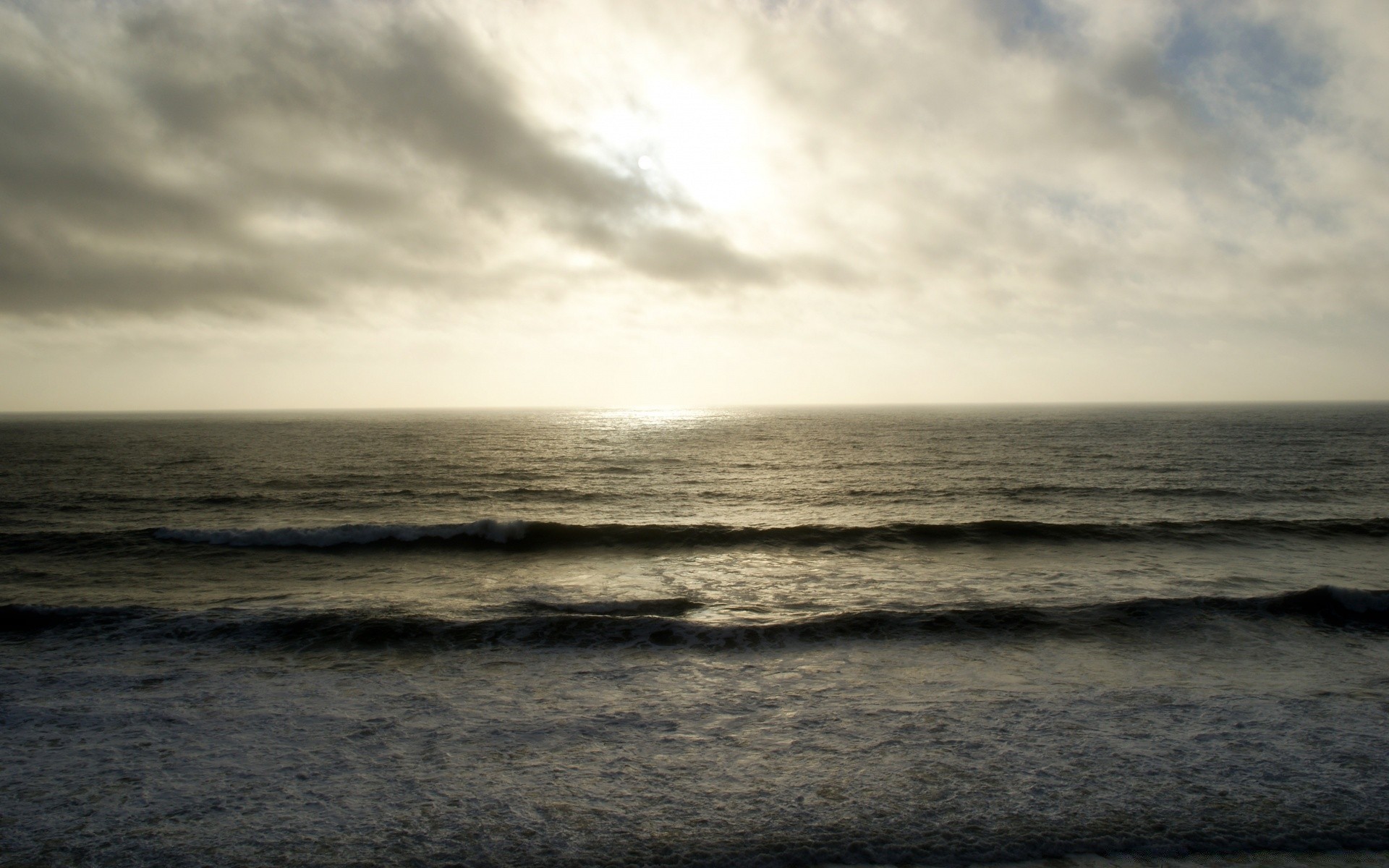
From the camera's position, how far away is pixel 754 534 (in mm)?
25297

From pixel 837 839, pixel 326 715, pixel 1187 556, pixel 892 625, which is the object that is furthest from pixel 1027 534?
pixel 326 715

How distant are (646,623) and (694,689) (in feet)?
11.4

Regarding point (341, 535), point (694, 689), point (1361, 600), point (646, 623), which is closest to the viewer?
point (694, 689)

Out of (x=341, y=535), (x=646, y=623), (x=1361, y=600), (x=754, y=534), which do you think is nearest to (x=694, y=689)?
(x=646, y=623)

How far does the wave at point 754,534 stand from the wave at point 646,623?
28.2 feet

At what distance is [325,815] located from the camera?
273 inches

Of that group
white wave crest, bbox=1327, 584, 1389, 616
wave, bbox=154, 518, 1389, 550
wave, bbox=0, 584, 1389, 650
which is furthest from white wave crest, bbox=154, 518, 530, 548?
white wave crest, bbox=1327, 584, 1389, 616

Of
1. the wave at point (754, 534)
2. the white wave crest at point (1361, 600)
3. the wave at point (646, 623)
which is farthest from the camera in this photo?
the wave at point (754, 534)

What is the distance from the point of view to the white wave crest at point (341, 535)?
24000mm

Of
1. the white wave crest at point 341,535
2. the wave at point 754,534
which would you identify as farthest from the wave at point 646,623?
the white wave crest at point 341,535

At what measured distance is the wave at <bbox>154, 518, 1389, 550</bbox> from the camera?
23.9m

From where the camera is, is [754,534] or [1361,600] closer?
[1361,600]

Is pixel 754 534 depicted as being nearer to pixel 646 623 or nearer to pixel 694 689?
pixel 646 623

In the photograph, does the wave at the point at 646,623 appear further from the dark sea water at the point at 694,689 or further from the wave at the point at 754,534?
the wave at the point at 754,534
